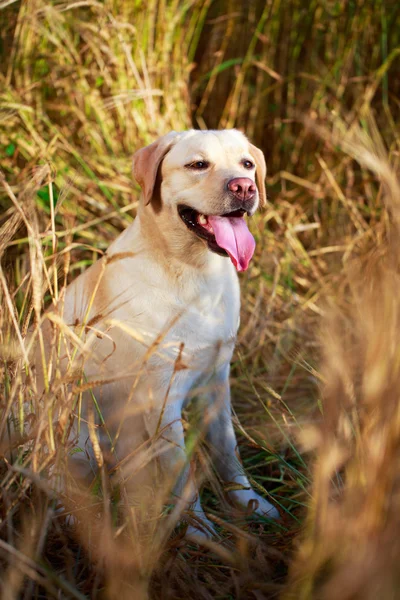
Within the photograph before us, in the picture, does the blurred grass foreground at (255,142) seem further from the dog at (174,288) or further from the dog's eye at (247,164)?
the dog's eye at (247,164)

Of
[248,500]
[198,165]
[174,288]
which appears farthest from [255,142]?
[248,500]

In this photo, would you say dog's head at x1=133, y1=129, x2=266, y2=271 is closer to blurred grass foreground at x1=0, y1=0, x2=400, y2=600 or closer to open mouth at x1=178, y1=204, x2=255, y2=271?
open mouth at x1=178, y1=204, x2=255, y2=271

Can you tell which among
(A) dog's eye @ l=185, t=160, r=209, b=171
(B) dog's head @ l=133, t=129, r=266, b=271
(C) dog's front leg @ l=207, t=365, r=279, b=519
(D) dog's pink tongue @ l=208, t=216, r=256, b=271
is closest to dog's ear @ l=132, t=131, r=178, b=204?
(B) dog's head @ l=133, t=129, r=266, b=271

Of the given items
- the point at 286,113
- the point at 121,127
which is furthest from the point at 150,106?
the point at 286,113

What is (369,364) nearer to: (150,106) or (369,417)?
(369,417)

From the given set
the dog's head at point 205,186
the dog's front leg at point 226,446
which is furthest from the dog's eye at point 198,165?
the dog's front leg at point 226,446

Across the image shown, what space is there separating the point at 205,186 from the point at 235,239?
0.20 meters

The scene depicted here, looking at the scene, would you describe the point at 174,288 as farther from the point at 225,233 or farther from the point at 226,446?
the point at 226,446

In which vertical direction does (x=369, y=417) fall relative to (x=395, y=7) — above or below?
Result: above

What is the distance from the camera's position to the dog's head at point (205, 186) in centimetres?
211

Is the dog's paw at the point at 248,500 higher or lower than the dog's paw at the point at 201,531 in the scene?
lower

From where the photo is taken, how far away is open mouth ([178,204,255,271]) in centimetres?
211

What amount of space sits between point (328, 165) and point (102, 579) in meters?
2.90

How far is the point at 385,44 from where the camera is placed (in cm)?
357
